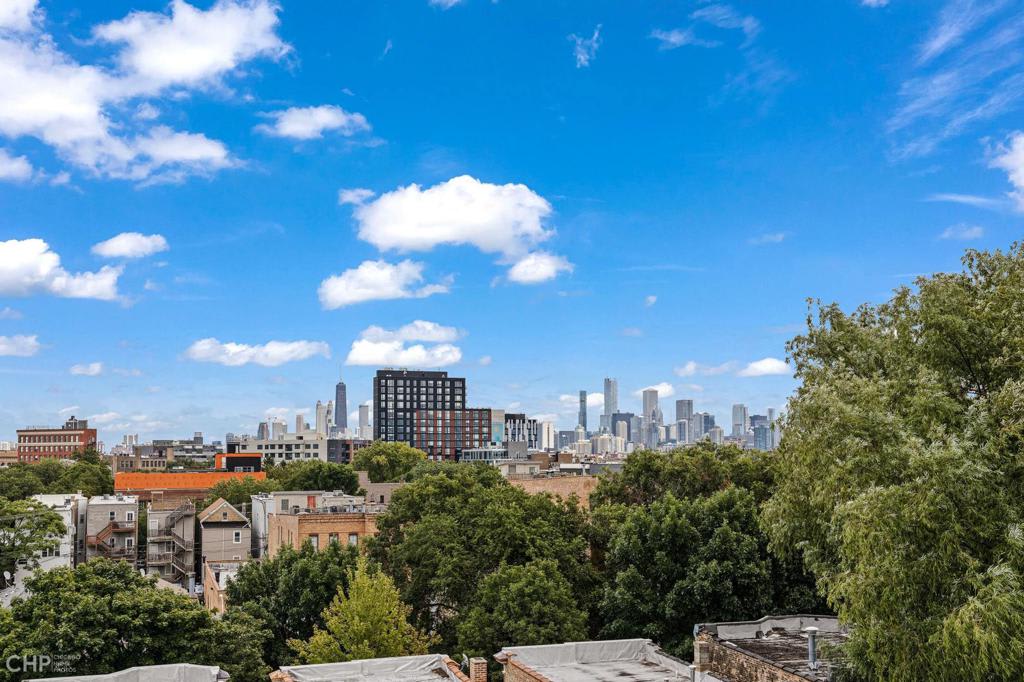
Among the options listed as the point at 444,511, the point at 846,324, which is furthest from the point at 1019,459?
the point at 444,511

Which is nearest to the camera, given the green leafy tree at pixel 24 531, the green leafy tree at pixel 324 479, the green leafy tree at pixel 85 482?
the green leafy tree at pixel 24 531

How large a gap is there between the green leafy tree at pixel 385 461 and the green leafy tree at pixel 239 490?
2571 centimetres

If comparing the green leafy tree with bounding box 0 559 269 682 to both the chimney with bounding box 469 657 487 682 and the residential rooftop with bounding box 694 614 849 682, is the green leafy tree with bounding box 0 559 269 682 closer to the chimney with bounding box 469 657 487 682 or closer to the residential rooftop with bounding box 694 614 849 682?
the chimney with bounding box 469 657 487 682

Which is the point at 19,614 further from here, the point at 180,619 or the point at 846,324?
the point at 846,324

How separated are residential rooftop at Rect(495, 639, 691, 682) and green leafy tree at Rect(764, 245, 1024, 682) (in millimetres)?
5748

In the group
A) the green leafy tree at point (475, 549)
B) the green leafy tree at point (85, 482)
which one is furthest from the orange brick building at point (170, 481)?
→ the green leafy tree at point (475, 549)

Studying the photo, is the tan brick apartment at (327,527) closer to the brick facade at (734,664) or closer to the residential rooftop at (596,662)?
the residential rooftop at (596,662)

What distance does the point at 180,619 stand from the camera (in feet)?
97.8

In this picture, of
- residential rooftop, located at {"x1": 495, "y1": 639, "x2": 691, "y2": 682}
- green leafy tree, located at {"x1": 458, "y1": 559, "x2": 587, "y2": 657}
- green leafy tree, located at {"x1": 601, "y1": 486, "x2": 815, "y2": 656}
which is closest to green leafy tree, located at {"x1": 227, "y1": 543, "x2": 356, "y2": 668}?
green leafy tree, located at {"x1": 458, "y1": 559, "x2": 587, "y2": 657}

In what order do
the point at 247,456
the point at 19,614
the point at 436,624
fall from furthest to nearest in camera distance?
1. the point at 247,456
2. the point at 436,624
3. the point at 19,614

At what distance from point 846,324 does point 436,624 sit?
2396 centimetres

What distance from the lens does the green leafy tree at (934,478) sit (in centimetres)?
1459

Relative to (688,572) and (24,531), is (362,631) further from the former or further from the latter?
(24,531)

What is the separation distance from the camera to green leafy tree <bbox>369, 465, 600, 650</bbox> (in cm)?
3791
